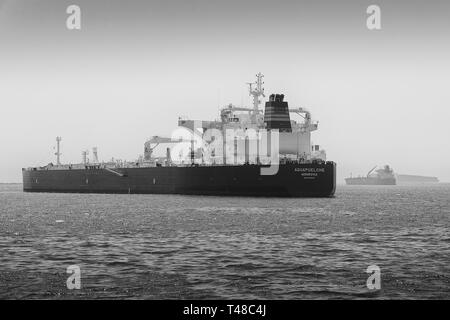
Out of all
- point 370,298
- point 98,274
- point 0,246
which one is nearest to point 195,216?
point 0,246

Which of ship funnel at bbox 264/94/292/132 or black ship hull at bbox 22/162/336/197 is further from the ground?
ship funnel at bbox 264/94/292/132

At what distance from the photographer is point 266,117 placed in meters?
70.8

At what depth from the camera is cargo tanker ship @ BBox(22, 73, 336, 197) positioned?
214ft

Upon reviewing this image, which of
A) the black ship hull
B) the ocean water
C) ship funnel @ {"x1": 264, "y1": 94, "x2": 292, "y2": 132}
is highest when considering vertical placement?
ship funnel @ {"x1": 264, "y1": 94, "x2": 292, "y2": 132}

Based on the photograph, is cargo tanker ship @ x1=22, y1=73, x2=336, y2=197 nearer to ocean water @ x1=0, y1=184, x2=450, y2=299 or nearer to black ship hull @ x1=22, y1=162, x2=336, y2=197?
black ship hull @ x1=22, y1=162, x2=336, y2=197

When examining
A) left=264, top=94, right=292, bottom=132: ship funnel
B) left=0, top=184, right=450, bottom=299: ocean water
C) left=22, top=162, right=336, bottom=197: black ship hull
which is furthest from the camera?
left=264, top=94, right=292, bottom=132: ship funnel

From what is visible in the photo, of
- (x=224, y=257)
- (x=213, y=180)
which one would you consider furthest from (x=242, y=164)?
→ (x=224, y=257)

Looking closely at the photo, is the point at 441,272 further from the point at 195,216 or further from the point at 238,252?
the point at 195,216

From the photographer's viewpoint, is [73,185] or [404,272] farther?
[73,185]

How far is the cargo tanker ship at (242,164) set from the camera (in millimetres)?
65375

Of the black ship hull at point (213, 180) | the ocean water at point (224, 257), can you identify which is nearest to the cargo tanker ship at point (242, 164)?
the black ship hull at point (213, 180)

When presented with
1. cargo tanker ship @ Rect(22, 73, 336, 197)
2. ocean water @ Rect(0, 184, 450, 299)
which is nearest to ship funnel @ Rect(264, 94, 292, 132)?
cargo tanker ship @ Rect(22, 73, 336, 197)

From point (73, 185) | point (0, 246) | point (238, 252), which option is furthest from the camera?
point (73, 185)

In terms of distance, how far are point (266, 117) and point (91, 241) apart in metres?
45.8
